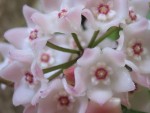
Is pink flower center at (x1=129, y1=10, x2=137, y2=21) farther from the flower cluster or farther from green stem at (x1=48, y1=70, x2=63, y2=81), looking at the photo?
green stem at (x1=48, y1=70, x2=63, y2=81)

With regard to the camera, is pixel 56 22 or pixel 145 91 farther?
pixel 145 91

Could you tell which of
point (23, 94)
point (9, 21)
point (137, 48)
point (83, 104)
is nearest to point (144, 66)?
point (137, 48)

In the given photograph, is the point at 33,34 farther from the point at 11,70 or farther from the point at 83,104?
the point at 83,104

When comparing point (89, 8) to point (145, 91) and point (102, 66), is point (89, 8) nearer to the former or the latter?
point (102, 66)

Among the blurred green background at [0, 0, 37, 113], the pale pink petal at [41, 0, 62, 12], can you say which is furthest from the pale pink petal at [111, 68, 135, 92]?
the blurred green background at [0, 0, 37, 113]

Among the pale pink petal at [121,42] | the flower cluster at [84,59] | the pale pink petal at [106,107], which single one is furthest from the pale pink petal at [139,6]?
the pale pink petal at [106,107]

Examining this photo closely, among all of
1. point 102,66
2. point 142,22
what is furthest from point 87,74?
point 142,22
